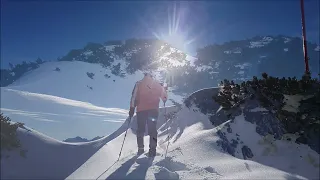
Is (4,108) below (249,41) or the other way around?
below

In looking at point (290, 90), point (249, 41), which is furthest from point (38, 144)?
point (249, 41)

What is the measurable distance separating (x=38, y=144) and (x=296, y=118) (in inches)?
237

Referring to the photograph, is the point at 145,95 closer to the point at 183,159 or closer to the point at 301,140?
the point at 183,159

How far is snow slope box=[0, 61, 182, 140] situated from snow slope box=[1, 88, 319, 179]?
8.75 meters

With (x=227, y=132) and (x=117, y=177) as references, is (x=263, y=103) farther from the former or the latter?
(x=117, y=177)

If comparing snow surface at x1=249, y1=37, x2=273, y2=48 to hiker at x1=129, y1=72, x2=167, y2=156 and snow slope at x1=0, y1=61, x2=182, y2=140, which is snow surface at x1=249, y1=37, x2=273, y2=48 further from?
hiker at x1=129, y1=72, x2=167, y2=156

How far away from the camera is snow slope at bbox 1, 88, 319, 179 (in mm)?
4906

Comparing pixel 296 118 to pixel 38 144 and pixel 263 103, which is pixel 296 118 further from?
pixel 38 144

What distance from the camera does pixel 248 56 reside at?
16388cm

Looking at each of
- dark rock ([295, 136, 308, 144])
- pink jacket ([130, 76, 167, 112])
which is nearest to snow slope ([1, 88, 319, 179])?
dark rock ([295, 136, 308, 144])

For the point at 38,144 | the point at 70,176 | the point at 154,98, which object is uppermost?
the point at 154,98

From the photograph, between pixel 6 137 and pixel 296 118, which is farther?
pixel 6 137

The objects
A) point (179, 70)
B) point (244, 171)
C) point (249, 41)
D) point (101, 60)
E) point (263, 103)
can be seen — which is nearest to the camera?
point (244, 171)

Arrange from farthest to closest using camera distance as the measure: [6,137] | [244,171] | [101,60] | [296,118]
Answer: [101,60], [6,137], [296,118], [244,171]
